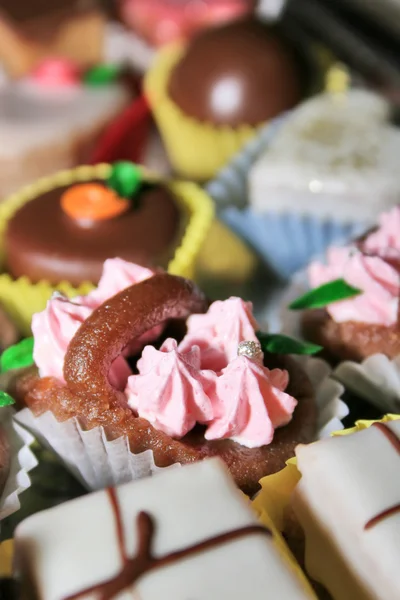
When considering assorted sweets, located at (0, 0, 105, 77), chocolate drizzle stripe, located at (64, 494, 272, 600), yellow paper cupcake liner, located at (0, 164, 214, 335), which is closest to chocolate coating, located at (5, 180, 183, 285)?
yellow paper cupcake liner, located at (0, 164, 214, 335)

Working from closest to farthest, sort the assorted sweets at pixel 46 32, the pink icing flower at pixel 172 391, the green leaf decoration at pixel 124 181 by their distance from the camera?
the pink icing flower at pixel 172 391 → the green leaf decoration at pixel 124 181 → the assorted sweets at pixel 46 32

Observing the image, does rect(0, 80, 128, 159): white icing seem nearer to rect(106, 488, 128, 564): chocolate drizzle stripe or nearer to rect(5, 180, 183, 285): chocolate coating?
rect(5, 180, 183, 285): chocolate coating

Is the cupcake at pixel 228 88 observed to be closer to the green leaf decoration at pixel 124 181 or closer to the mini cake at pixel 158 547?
the green leaf decoration at pixel 124 181

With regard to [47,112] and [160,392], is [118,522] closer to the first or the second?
[160,392]

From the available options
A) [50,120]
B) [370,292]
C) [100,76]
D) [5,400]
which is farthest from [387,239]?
[100,76]

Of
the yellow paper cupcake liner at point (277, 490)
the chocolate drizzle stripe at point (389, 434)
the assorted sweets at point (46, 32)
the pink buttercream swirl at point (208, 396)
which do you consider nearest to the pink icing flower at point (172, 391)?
the pink buttercream swirl at point (208, 396)

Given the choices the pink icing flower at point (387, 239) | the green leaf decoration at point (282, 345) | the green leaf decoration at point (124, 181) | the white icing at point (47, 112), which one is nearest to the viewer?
the green leaf decoration at point (282, 345)

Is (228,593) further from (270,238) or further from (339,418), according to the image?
(270,238)
